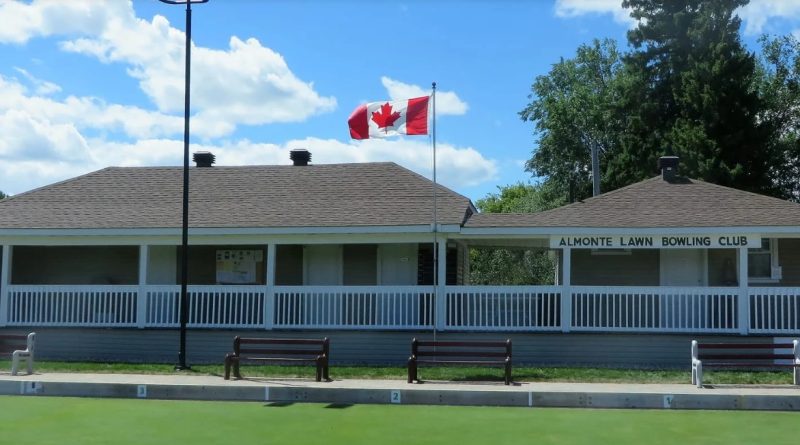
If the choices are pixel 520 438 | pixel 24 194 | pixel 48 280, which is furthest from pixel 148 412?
pixel 24 194

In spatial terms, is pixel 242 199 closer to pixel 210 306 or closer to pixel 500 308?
pixel 210 306

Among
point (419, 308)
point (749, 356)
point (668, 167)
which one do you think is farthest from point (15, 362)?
point (668, 167)

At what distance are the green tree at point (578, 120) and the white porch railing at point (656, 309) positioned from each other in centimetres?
2811

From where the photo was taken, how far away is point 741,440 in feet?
33.2

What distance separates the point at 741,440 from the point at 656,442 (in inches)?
39.4

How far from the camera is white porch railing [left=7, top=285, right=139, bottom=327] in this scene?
19672 mm

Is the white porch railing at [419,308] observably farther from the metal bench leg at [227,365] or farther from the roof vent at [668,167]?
the roof vent at [668,167]

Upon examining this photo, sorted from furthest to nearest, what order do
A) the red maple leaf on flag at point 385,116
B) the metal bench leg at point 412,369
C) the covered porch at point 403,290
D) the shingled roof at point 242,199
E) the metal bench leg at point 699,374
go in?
the shingled roof at point 242,199
the covered porch at point 403,290
the red maple leaf on flag at point 385,116
the metal bench leg at point 412,369
the metal bench leg at point 699,374

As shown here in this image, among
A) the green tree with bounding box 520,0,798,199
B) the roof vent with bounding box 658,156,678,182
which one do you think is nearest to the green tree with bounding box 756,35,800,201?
the green tree with bounding box 520,0,798,199

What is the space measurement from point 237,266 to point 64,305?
400 cm

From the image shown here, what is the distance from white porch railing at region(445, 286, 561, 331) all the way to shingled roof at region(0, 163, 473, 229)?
→ 5.19 feet

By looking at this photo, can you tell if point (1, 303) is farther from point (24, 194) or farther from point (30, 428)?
point (30, 428)

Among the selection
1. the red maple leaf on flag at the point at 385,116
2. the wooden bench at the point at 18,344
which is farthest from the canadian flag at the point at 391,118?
the wooden bench at the point at 18,344

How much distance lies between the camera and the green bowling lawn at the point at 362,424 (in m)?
10.2
